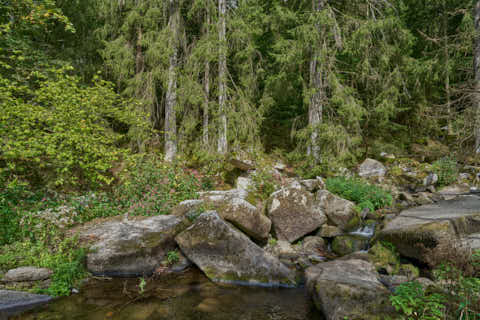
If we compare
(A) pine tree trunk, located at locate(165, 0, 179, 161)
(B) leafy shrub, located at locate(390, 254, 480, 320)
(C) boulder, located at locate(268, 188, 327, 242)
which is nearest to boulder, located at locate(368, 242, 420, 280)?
(C) boulder, located at locate(268, 188, 327, 242)

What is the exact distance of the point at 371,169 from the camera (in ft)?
36.7

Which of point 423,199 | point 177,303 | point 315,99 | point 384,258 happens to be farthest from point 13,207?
point 423,199

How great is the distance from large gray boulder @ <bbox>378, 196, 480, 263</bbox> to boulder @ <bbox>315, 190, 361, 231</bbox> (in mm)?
1373

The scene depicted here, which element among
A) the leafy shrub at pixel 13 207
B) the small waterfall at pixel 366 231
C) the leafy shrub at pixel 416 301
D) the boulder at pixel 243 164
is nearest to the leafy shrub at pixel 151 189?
the leafy shrub at pixel 13 207

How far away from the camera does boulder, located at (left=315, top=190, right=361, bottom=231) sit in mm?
7309

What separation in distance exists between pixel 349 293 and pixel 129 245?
434 cm

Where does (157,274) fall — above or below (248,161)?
below

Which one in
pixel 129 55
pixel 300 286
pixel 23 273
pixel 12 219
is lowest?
pixel 300 286

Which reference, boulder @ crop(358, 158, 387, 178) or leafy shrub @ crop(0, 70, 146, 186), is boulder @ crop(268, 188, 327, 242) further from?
boulder @ crop(358, 158, 387, 178)

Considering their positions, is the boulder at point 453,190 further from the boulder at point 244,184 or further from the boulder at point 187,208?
the boulder at point 187,208

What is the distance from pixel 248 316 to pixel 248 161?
6.64 meters

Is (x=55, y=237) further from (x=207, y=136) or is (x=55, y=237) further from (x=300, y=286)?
(x=207, y=136)

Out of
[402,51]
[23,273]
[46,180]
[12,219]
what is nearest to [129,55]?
[46,180]

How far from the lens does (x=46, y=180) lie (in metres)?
7.27
